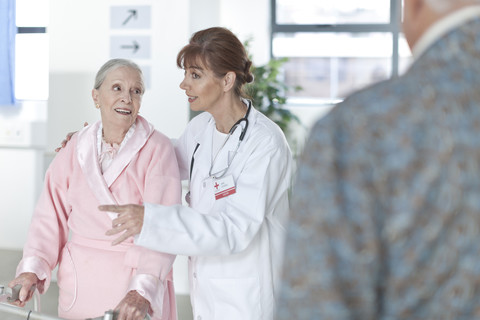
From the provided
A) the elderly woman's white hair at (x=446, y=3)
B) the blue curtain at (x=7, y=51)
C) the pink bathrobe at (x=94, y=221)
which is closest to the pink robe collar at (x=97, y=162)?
the pink bathrobe at (x=94, y=221)

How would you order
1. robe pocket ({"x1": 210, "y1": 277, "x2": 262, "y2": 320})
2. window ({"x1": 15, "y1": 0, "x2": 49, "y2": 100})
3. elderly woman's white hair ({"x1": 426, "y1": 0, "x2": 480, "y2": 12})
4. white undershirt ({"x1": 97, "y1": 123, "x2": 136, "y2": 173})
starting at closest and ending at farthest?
elderly woman's white hair ({"x1": 426, "y1": 0, "x2": 480, "y2": 12}), robe pocket ({"x1": 210, "y1": 277, "x2": 262, "y2": 320}), white undershirt ({"x1": 97, "y1": 123, "x2": 136, "y2": 173}), window ({"x1": 15, "y1": 0, "x2": 49, "y2": 100})

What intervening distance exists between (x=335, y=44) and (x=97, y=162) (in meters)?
4.51

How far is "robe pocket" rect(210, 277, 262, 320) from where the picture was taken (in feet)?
6.59

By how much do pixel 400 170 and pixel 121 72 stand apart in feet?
5.36

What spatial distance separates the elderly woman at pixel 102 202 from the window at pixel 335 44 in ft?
13.6

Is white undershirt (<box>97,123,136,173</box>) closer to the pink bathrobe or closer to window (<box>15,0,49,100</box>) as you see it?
the pink bathrobe

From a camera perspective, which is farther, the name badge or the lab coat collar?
the lab coat collar

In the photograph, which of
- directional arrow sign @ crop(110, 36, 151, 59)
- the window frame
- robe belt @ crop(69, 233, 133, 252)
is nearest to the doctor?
robe belt @ crop(69, 233, 133, 252)

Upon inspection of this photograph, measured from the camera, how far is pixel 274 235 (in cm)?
206

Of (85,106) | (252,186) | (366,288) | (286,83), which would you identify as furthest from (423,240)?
(286,83)

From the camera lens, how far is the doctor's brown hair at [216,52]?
85.3 inches

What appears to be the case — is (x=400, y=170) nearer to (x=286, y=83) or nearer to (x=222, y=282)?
(x=222, y=282)

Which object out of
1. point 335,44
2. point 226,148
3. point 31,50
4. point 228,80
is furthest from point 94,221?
point 335,44

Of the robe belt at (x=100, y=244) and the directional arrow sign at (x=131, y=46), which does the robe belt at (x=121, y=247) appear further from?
the directional arrow sign at (x=131, y=46)
